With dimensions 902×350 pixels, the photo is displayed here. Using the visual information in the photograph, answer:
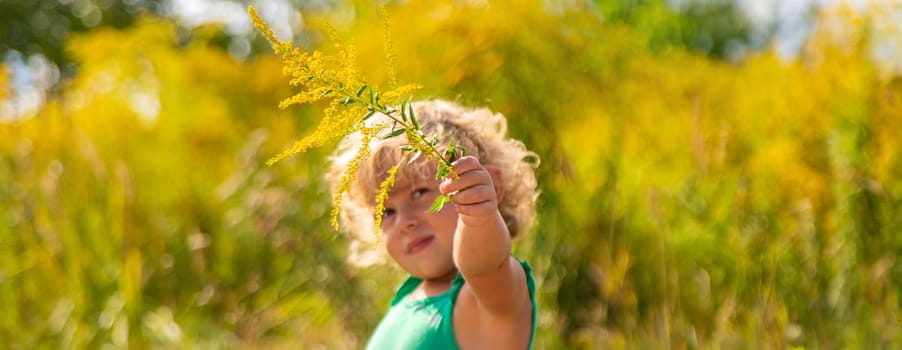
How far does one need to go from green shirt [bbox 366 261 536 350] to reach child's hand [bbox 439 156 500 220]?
1.24 feet

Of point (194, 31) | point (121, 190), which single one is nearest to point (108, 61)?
point (194, 31)

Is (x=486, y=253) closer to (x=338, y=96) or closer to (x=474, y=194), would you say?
(x=474, y=194)

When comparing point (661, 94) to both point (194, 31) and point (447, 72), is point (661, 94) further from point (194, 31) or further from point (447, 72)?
point (194, 31)

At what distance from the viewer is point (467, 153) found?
1.56m

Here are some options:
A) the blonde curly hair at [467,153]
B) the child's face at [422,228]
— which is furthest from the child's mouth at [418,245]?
the blonde curly hair at [467,153]

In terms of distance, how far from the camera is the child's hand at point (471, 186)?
3.72 feet

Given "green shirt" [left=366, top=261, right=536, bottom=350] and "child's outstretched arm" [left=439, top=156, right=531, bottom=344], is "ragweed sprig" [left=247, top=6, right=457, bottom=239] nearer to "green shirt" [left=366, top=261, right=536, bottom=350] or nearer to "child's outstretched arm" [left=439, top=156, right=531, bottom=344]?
"child's outstretched arm" [left=439, top=156, right=531, bottom=344]

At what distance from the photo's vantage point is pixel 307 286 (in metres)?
3.93

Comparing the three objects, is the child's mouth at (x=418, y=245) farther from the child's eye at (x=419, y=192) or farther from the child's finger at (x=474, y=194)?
the child's finger at (x=474, y=194)

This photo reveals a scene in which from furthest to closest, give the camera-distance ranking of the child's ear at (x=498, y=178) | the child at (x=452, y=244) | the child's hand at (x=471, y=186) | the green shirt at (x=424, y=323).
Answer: the child's ear at (x=498, y=178) < the green shirt at (x=424, y=323) < the child at (x=452, y=244) < the child's hand at (x=471, y=186)

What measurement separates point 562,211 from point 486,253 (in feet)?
6.29

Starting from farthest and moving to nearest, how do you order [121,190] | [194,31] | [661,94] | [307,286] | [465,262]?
1. [194,31]
2. [661,94]
3. [307,286]
4. [121,190]
5. [465,262]

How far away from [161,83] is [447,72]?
2.49 m

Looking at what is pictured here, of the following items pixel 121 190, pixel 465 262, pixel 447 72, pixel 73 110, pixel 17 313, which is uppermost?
pixel 465 262
